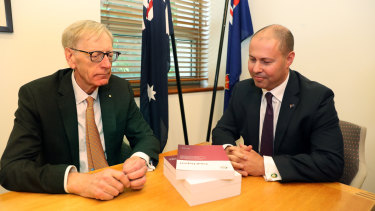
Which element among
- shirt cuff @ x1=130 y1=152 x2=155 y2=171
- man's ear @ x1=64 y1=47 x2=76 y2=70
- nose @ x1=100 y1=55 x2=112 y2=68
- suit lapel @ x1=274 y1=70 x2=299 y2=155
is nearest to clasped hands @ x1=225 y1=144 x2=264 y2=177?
suit lapel @ x1=274 y1=70 x2=299 y2=155

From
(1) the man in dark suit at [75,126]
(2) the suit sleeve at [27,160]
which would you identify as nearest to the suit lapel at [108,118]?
(1) the man in dark suit at [75,126]

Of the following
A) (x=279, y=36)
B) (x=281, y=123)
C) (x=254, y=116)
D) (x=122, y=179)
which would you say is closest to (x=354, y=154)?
(x=281, y=123)

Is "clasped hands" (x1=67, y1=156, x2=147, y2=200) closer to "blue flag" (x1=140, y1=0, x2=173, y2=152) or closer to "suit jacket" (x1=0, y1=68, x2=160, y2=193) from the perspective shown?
"suit jacket" (x1=0, y1=68, x2=160, y2=193)

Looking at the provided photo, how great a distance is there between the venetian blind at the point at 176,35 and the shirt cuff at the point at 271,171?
175 centimetres

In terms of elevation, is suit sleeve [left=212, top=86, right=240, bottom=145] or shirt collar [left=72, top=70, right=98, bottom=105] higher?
shirt collar [left=72, top=70, right=98, bottom=105]

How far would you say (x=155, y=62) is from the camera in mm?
2301

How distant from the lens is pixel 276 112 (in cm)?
153

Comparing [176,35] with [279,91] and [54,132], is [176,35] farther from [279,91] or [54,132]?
[54,132]

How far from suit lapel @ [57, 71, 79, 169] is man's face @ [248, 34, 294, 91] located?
1084 mm

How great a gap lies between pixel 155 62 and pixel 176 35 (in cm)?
84

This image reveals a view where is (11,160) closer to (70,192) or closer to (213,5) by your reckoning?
(70,192)

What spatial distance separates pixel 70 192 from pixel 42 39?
1330 millimetres

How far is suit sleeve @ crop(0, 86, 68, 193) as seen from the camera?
1.03 meters

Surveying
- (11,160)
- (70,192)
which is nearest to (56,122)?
(11,160)
